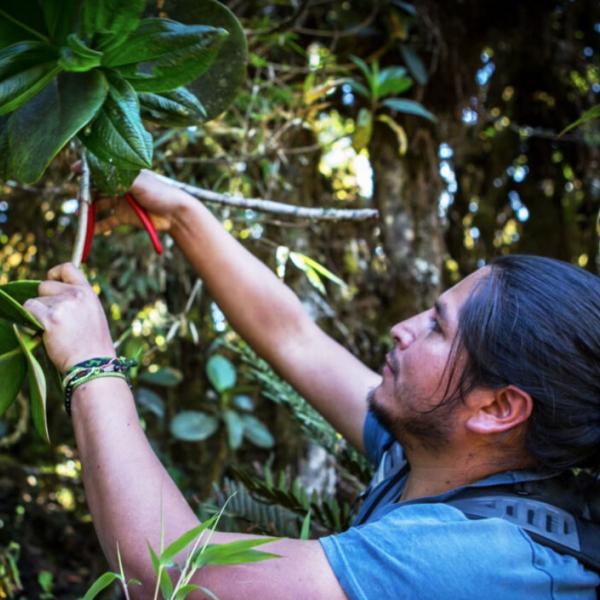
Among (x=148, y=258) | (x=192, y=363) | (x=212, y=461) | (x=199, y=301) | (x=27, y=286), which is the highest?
(x=27, y=286)

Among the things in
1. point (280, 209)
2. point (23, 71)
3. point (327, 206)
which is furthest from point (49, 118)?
point (327, 206)

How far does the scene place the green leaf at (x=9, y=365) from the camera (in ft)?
3.65

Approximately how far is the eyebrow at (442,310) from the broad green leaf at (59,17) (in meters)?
0.66

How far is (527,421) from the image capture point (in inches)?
49.9

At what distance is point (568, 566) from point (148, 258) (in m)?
1.44

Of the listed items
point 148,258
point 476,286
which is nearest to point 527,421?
point 476,286

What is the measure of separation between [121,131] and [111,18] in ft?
0.47

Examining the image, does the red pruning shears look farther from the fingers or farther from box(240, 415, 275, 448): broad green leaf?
box(240, 415, 275, 448): broad green leaf

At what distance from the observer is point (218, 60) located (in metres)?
1.39

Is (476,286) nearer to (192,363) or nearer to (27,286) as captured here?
(27,286)

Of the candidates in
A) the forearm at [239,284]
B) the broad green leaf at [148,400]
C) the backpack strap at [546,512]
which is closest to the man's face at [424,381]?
the backpack strap at [546,512]

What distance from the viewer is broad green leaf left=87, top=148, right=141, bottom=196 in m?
1.21

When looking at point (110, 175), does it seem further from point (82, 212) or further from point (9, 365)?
point (9, 365)

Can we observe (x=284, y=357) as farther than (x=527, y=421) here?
Yes
